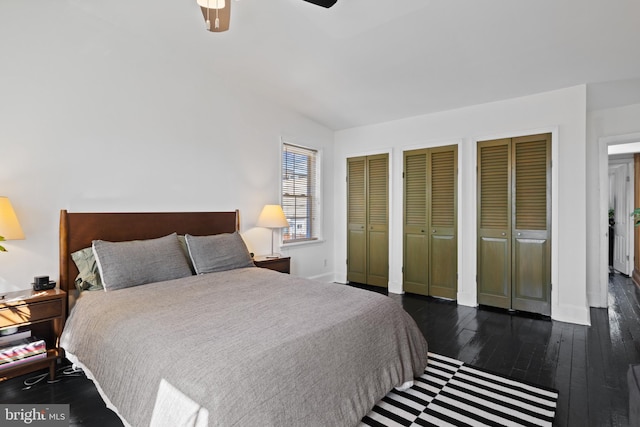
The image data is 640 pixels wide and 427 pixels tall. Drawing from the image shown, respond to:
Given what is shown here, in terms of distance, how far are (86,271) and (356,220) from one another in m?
3.67

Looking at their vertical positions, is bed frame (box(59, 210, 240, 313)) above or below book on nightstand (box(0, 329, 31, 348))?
above

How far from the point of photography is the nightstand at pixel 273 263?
395 centimetres

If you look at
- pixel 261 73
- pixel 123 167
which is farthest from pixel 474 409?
pixel 261 73

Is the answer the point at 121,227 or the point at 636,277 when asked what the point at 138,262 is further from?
the point at 636,277

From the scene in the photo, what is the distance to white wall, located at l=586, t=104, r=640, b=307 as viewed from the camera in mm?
4000

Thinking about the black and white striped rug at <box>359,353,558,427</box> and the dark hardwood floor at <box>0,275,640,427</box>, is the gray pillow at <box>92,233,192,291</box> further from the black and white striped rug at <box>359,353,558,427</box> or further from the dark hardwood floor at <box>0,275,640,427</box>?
the black and white striped rug at <box>359,353,558,427</box>

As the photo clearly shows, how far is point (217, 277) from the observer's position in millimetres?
2977

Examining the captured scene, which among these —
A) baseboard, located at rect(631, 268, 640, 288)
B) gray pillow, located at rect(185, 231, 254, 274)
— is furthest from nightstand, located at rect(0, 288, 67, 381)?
baseboard, located at rect(631, 268, 640, 288)

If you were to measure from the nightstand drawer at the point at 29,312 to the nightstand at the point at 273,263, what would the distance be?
190 cm

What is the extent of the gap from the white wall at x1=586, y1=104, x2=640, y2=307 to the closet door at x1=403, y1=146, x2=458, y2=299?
5.28ft

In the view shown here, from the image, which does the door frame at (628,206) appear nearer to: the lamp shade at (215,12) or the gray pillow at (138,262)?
the lamp shade at (215,12)

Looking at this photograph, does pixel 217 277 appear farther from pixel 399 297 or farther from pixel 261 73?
pixel 399 297

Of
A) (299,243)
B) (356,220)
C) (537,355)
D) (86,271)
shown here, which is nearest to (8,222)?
(86,271)

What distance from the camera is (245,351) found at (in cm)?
148
